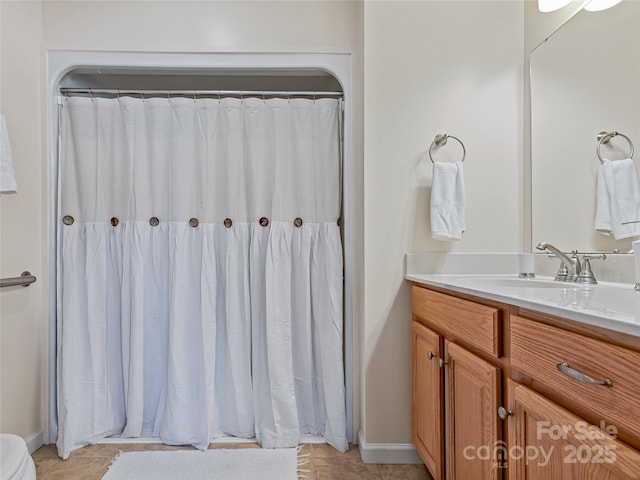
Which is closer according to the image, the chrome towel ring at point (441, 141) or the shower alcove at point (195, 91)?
the chrome towel ring at point (441, 141)

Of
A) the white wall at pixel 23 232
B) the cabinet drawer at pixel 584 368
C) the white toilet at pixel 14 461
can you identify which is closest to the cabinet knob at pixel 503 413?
the cabinet drawer at pixel 584 368

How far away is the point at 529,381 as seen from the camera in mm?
992

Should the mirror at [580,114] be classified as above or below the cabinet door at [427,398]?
above

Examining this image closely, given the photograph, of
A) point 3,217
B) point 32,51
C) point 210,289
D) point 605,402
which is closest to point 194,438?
point 210,289

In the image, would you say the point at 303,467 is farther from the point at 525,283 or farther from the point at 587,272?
the point at 587,272

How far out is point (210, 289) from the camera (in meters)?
2.13

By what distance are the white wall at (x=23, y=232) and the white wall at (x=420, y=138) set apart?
5.32 ft

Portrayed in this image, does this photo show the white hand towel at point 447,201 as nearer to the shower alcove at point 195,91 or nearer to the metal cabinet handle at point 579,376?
the shower alcove at point 195,91

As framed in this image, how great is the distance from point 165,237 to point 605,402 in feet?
6.49

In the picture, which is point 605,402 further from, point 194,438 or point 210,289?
point 194,438

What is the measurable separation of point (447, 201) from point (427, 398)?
33.0 inches

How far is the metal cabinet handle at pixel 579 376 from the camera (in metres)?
0.72

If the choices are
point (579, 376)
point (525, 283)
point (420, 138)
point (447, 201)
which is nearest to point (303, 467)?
point (525, 283)

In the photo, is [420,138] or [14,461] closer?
[14,461]
